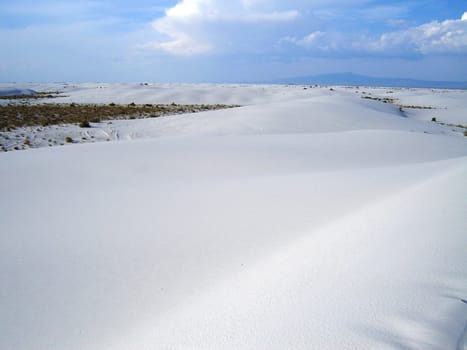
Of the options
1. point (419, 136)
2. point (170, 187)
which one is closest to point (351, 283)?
point (170, 187)

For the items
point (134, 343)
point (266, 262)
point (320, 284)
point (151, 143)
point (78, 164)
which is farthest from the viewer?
point (151, 143)

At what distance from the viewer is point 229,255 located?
11.4 ft

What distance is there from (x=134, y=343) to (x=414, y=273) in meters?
2.02

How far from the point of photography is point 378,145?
380 inches

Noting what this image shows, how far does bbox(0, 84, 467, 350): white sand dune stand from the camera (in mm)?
1959

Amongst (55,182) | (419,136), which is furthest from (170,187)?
(419,136)

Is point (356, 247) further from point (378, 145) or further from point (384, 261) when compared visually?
point (378, 145)

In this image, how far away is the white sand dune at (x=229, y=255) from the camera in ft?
6.43

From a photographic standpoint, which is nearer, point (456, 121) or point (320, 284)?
point (320, 284)

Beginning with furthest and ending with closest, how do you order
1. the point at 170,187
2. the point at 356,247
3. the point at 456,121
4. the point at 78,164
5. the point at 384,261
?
the point at 456,121, the point at 78,164, the point at 170,187, the point at 356,247, the point at 384,261

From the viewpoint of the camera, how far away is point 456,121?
2252 centimetres

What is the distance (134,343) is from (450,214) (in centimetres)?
327

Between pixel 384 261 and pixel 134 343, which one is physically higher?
pixel 384 261

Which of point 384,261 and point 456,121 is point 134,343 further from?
point 456,121
